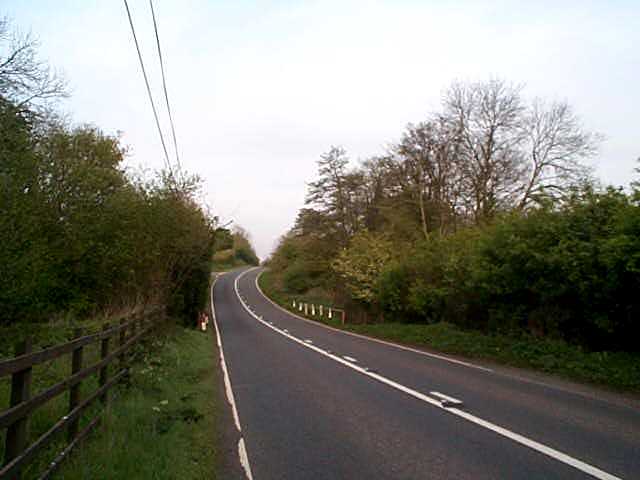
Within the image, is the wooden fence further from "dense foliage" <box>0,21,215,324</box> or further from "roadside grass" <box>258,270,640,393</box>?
"roadside grass" <box>258,270,640,393</box>

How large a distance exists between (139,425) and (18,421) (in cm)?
300

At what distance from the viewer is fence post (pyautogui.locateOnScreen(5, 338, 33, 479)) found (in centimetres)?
380

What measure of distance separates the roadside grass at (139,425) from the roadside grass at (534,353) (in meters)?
7.72

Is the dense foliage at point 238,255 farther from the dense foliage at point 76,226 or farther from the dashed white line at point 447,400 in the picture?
the dashed white line at point 447,400

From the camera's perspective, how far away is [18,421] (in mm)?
3846

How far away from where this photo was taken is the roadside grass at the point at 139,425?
498 cm

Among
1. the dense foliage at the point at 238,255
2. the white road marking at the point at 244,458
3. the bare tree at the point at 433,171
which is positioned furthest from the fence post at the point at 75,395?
the dense foliage at the point at 238,255

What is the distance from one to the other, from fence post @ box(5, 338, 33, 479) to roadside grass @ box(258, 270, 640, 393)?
10.2 metres

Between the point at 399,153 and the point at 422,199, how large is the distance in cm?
339

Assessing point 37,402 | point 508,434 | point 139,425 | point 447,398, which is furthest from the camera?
point 447,398

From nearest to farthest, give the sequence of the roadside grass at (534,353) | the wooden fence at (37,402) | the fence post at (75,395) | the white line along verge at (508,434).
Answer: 1. the wooden fence at (37,402)
2. the white line along verge at (508,434)
3. the fence post at (75,395)
4. the roadside grass at (534,353)

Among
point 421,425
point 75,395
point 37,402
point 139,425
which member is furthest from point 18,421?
point 421,425

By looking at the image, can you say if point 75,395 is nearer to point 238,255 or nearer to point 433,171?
point 433,171

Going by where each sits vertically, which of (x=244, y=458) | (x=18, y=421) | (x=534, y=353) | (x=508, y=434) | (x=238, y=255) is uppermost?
(x=238, y=255)
